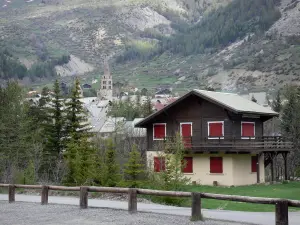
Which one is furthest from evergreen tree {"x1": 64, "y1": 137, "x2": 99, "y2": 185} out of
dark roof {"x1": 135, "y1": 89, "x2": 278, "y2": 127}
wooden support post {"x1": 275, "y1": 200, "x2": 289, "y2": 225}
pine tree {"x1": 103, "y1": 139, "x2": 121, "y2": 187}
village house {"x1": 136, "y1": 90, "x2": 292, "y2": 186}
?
Result: wooden support post {"x1": 275, "y1": 200, "x2": 289, "y2": 225}

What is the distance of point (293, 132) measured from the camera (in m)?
64.8

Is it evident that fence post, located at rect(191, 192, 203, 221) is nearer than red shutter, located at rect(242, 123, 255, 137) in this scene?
Yes

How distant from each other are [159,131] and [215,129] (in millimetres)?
5777

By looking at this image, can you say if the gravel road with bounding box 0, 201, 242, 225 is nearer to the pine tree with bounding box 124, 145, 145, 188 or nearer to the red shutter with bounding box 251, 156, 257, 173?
the pine tree with bounding box 124, 145, 145, 188

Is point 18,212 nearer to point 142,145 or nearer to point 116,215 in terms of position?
point 116,215

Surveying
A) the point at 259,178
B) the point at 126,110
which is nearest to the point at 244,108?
the point at 259,178

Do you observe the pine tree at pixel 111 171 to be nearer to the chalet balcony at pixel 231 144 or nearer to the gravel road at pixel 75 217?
the gravel road at pixel 75 217

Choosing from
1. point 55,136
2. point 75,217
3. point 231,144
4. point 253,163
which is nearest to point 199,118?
point 231,144

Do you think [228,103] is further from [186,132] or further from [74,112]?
[74,112]

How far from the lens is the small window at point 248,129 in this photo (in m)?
48.2

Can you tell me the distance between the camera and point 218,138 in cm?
4722

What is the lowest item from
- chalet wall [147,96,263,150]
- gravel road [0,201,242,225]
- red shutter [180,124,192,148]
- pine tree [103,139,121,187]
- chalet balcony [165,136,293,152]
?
gravel road [0,201,242,225]

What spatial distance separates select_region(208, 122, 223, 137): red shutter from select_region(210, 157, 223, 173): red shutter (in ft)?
6.85

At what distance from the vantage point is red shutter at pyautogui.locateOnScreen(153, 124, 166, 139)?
50594 mm
